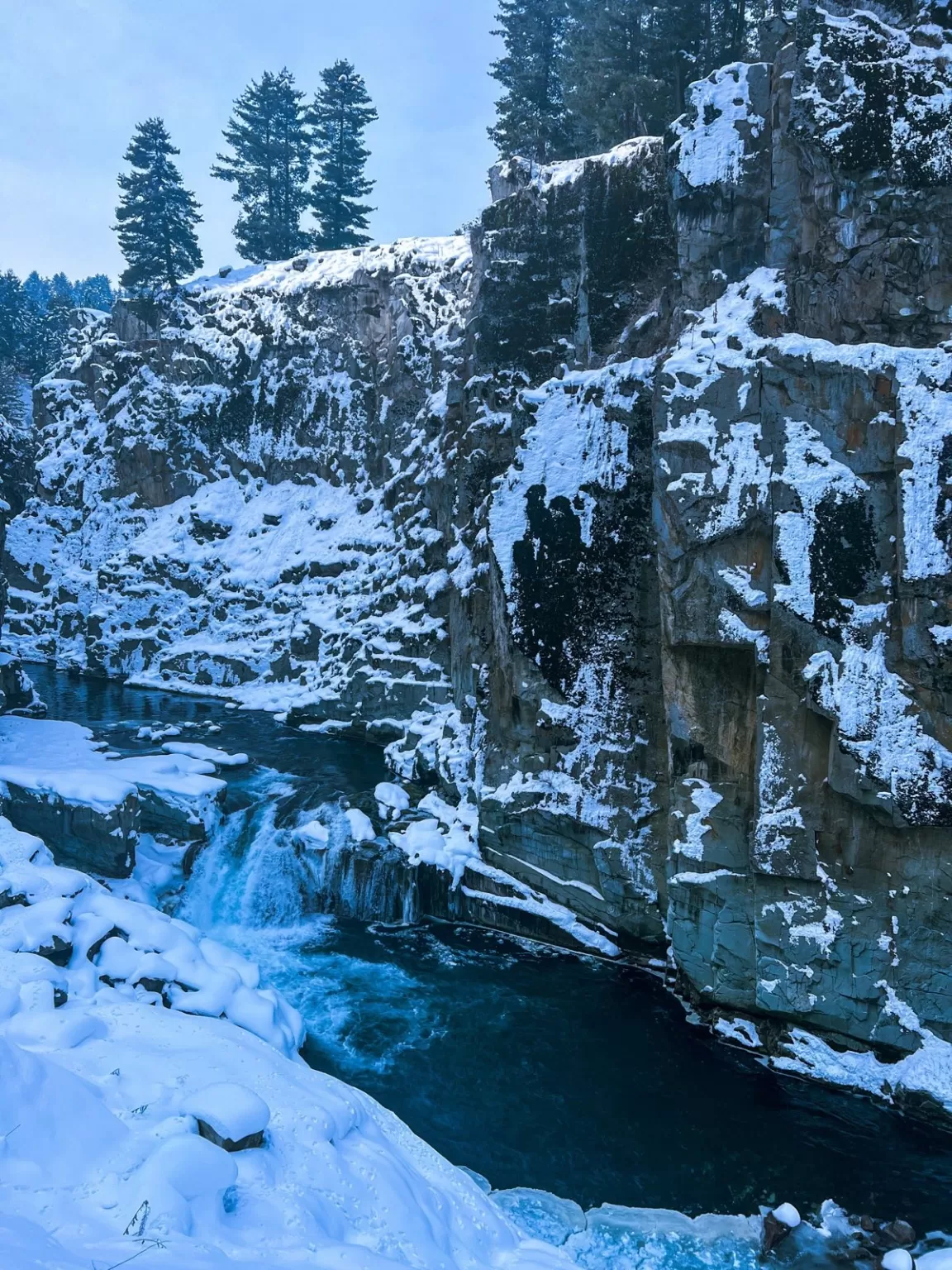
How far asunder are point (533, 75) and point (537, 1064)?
35.0 meters

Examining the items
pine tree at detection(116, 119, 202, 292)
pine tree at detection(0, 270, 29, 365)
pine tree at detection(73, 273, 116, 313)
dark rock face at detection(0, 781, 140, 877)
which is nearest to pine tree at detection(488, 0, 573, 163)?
pine tree at detection(116, 119, 202, 292)

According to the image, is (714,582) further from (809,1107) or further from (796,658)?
(809,1107)

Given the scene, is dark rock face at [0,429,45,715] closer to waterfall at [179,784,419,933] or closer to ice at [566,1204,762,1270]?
waterfall at [179,784,419,933]

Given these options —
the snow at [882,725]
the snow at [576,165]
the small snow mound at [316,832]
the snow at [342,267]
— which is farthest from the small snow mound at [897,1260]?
the snow at [342,267]

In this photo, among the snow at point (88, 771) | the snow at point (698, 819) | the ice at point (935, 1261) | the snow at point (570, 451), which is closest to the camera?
the ice at point (935, 1261)

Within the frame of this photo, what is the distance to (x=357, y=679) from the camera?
97.4ft

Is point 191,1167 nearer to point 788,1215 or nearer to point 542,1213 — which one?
point 542,1213

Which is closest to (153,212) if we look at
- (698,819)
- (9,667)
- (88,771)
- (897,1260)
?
(9,667)

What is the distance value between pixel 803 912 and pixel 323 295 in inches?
1254

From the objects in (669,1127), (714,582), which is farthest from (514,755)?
(669,1127)

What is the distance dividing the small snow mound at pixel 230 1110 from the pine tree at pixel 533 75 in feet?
109

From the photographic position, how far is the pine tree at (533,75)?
3256 cm

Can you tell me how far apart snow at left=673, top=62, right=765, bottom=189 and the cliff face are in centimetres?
5

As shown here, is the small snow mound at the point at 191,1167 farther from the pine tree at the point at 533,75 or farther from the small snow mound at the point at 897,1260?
the pine tree at the point at 533,75
